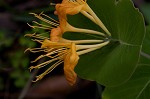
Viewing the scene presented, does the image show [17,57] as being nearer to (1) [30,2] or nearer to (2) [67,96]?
(2) [67,96]

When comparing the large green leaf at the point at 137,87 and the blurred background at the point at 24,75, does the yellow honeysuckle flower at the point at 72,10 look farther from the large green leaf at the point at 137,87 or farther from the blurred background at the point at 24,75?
the blurred background at the point at 24,75

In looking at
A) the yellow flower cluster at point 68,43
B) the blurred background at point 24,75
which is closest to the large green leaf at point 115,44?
the yellow flower cluster at point 68,43

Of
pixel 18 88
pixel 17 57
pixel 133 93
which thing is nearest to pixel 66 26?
pixel 133 93

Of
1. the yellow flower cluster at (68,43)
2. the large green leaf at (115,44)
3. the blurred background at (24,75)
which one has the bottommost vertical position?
the blurred background at (24,75)

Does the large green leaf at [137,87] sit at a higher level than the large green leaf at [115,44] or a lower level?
lower

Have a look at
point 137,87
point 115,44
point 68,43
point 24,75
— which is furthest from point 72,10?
point 24,75

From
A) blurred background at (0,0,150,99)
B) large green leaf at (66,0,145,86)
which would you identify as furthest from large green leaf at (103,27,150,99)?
blurred background at (0,0,150,99)

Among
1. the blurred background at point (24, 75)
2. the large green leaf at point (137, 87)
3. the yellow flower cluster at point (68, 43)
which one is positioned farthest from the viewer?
the blurred background at point (24, 75)

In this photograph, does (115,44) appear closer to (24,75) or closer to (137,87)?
(137,87)
